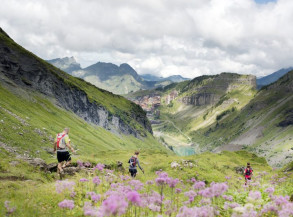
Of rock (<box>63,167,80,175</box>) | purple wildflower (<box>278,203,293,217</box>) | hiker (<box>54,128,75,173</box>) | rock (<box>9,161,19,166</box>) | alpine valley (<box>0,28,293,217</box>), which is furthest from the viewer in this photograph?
rock (<box>63,167,80,175</box>)

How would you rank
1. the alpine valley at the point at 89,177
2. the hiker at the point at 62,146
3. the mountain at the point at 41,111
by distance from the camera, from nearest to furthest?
the alpine valley at the point at 89,177
the hiker at the point at 62,146
the mountain at the point at 41,111

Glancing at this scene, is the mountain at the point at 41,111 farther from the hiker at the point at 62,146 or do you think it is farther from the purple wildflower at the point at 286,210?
the purple wildflower at the point at 286,210

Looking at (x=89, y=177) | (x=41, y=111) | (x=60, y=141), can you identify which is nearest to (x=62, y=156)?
(x=60, y=141)

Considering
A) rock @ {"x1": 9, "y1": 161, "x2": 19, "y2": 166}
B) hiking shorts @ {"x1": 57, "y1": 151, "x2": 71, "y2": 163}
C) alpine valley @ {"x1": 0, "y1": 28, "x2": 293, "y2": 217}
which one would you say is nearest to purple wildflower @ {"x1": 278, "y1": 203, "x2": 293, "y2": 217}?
alpine valley @ {"x1": 0, "y1": 28, "x2": 293, "y2": 217}

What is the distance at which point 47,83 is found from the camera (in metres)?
102

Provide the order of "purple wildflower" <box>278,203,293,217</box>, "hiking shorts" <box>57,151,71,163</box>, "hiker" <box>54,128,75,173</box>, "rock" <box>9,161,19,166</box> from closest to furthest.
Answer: "purple wildflower" <box>278,203,293,217</box> → "hiker" <box>54,128,75,173</box> → "hiking shorts" <box>57,151,71,163</box> → "rock" <box>9,161,19,166</box>

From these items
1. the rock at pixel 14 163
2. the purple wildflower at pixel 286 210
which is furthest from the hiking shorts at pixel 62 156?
the purple wildflower at pixel 286 210

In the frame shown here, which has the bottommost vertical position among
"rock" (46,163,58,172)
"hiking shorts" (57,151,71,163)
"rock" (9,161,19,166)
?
"rock" (46,163,58,172)

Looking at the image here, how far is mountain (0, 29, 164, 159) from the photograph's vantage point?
44.2m

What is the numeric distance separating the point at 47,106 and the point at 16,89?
38.4 feet

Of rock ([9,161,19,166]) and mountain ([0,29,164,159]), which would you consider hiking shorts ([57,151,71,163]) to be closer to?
rock ([9,161,19,166])

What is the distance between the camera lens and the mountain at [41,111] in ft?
145

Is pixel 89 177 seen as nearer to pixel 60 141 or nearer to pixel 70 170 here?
pixel 60 141

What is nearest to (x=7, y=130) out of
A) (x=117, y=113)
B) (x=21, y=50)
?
(x=21, y=50)
